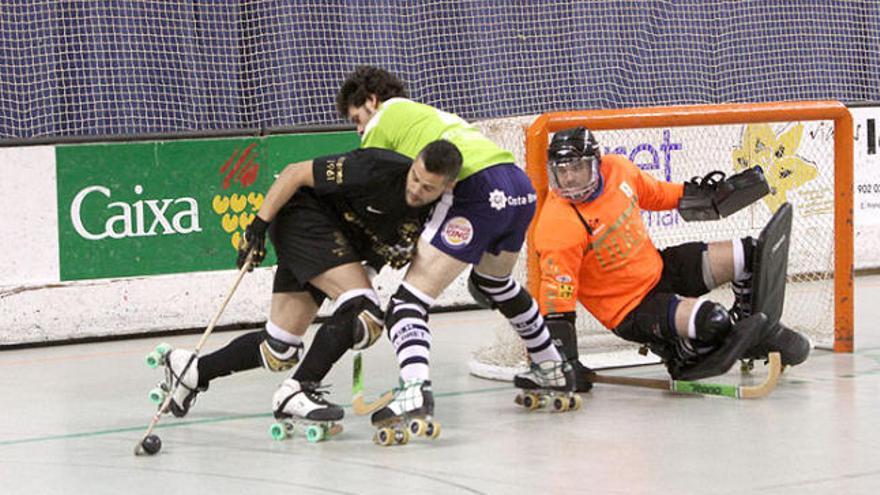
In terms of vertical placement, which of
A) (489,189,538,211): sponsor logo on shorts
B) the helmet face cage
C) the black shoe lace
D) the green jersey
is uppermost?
the green jersey

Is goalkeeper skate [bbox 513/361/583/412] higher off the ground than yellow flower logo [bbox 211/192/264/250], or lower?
lower

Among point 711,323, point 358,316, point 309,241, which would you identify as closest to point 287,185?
point 309,241

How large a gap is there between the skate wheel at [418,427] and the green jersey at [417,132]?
1007 mm

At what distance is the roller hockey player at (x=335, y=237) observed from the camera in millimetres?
5227

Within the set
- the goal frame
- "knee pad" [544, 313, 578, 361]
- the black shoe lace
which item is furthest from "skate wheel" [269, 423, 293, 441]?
the goal frame

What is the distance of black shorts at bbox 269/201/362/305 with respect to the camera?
5293mm

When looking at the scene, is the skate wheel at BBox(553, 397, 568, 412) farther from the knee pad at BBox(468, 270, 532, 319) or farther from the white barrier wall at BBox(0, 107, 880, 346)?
the white barrier wall at BBox(0, 107, 880, 346)

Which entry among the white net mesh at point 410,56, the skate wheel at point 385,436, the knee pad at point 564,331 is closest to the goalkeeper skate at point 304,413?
the skate wheel at point 385,436

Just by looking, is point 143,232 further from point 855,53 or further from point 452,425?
point 855,53

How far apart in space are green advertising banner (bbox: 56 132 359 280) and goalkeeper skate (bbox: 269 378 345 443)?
3221 millimetres

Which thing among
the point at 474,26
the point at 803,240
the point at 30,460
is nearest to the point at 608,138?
the point at 803,240

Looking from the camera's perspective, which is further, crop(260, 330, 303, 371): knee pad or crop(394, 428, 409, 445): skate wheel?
crop(260, 330, 303, 371): knee pad

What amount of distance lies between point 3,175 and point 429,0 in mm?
3461

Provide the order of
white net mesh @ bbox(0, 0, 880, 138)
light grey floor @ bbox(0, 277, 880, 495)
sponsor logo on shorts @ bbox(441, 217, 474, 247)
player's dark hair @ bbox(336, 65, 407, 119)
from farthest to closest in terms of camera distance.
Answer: white net mesh @ bbox(0, 0, 880, 138) → player's dark hair @ bbox(336, 65, 407, 119) → sponsor logo on shorts @ bbox(441, 217, 474, 247) → light grey floor @ bbox(0, 277, 880, 495)
